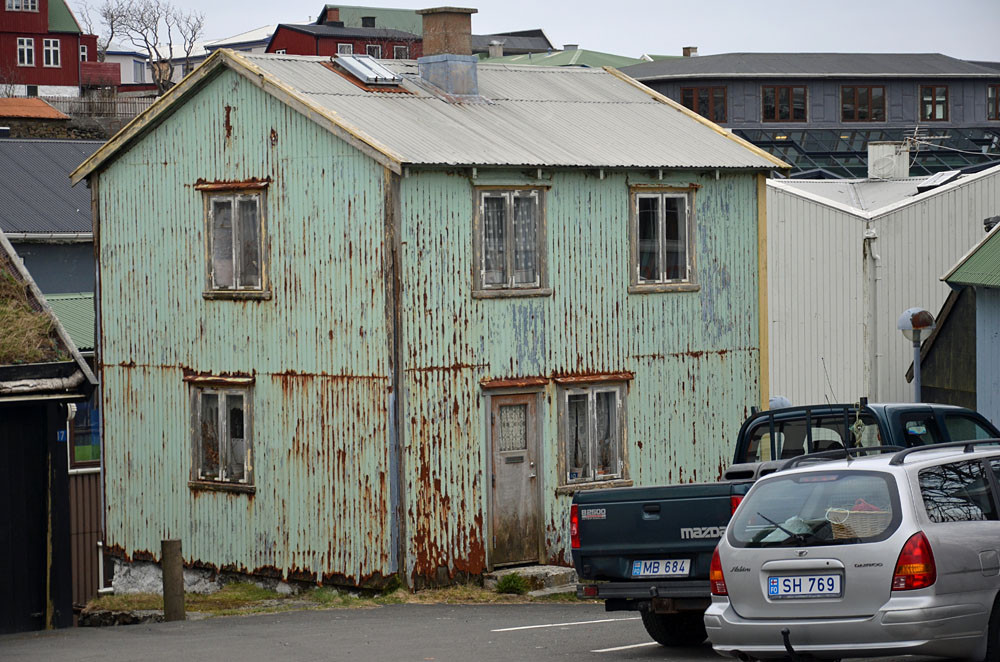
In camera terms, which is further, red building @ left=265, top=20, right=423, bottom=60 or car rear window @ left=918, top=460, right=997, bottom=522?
red building @ left=265, top=20, right=423, bottom=60

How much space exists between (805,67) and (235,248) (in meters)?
47.1

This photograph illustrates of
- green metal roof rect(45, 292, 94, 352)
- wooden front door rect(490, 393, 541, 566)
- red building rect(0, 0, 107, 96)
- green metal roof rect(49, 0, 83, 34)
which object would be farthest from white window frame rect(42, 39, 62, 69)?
wooden front door rect(490, 393, 541, 566)

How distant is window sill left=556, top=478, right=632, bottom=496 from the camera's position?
20.2 meters

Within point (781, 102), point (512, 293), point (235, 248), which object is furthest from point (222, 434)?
point (781, 102)

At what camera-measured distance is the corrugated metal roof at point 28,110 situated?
47469 millimetres

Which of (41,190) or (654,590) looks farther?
(41,190)

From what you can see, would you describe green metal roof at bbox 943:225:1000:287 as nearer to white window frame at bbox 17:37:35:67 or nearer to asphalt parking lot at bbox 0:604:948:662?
asphalt parking lot at bbox 0:604:948:662

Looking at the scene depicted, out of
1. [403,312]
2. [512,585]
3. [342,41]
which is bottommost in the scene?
[512,585]

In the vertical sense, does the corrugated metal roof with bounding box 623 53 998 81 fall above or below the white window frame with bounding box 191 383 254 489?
above

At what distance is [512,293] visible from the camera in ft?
64.5

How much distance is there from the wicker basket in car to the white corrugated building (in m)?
18.6

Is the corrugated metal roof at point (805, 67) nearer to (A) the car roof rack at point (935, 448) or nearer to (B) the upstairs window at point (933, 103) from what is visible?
(B) the upstairs window at point (933, 103)

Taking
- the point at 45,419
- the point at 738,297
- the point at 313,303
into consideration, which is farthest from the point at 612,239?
the point at 45,419

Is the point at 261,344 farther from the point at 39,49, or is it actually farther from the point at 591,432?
the point at 39,49
